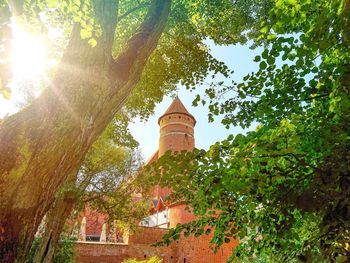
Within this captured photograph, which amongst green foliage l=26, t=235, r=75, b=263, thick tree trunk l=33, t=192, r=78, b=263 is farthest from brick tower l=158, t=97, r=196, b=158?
thick tree trunk l=33, t=192, r=78, b=263

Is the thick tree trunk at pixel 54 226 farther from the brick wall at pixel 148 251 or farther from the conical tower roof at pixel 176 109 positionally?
the conical tower roof at pixel 176 109

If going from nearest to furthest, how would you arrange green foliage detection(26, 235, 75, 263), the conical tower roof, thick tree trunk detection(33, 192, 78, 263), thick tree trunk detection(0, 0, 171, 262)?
thick tree trunk detection(0, 0, 171, 262)
thick tree trunk detection(33, 192, 78, 263)
green foliage detection(26, 235, 75, 263)
the conical tower roof

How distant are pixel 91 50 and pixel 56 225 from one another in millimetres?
6458

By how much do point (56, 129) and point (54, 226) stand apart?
649cm

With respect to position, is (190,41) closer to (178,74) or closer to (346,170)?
(178,74)

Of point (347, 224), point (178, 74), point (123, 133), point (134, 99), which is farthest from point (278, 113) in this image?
point (123, 133)

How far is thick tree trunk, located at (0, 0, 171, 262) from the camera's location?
1.96 meters

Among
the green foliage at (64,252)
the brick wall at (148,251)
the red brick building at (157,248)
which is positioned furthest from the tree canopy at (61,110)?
the brick wall at (148,251)

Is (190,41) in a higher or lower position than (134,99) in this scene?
higher

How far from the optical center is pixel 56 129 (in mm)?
2277

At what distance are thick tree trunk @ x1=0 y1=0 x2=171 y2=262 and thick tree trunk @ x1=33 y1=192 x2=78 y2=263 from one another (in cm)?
529

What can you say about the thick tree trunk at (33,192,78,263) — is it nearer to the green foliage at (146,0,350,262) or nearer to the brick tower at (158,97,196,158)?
the green foliage at (146,0,350,262)

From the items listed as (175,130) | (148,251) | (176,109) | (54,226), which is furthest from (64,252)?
(176,109)

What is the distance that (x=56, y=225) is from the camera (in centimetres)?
780
